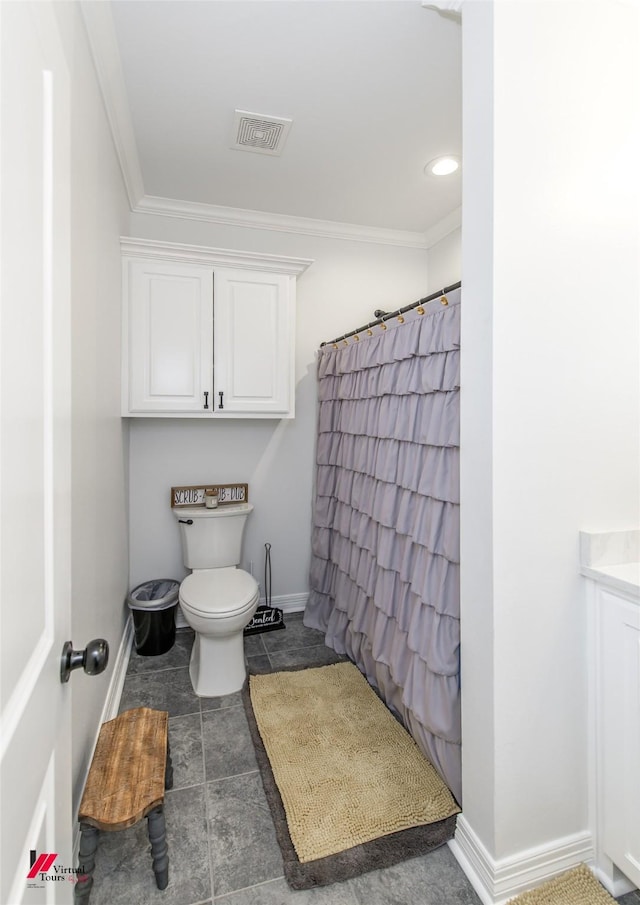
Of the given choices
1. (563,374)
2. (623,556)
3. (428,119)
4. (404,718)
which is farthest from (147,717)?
(428,119)

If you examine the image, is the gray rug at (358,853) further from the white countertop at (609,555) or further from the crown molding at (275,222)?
the crown molding at (275,222)

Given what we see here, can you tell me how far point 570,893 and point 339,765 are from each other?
0.76 metres

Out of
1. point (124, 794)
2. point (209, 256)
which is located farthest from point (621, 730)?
point (209, 256)

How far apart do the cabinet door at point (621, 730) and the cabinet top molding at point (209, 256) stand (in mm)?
2123

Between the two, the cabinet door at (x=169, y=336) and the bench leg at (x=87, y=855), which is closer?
the bench leg at (x=87, y=855)

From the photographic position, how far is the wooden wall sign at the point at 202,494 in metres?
2.74

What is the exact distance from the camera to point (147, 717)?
1563mm

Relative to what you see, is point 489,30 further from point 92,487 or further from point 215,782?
point 215,782

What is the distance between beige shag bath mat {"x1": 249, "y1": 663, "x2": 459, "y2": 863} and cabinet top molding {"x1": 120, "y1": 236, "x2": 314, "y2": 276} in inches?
83.7

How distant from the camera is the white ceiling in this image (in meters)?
1.54

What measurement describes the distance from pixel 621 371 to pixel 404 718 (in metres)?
1.54

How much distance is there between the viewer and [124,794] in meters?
1.25

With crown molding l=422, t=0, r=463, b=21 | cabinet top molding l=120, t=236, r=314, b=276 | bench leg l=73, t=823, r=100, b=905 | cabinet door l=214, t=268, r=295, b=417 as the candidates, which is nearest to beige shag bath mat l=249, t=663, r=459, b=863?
bench leg l=73, t=823, r=100, b=905

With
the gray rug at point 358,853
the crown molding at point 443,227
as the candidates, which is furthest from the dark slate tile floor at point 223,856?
the crown molding at point 443,227
